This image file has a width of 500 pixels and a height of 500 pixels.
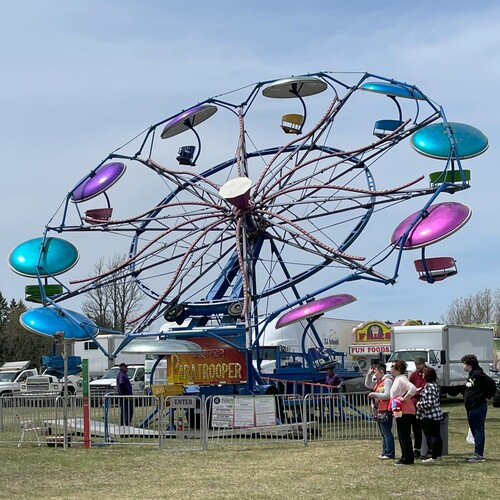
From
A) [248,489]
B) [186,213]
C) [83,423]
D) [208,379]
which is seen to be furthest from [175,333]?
[248,489]

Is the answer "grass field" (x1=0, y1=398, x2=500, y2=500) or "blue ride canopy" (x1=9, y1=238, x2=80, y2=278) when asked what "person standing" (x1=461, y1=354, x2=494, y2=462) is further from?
"blue ride canopy" (x1=9, y1=238, x2=80, y2=278)

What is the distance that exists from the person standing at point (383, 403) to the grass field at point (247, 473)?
0.40 meters

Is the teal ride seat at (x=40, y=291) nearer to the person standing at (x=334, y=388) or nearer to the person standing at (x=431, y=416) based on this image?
the person standing at (x=334, y=388)

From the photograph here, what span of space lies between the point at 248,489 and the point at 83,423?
7901mm

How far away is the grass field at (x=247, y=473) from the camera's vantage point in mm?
12523

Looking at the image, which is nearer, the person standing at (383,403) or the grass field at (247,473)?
the grass field at (247,473)

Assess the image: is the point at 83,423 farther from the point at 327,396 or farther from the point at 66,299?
the point at 66,299

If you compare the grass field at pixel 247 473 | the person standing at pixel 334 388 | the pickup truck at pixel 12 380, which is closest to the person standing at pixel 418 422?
the grass field at pixel 247 473

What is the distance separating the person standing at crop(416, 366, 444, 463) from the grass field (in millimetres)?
299

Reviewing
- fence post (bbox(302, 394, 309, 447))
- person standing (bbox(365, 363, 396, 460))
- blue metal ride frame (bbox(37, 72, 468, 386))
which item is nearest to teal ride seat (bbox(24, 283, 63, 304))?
blue metal ride frame (bbox(37, 72, 468, 386))

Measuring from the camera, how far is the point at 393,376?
15.8 meters

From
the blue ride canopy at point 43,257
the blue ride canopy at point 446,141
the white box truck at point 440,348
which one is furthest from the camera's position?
the white box truck at point 440,348

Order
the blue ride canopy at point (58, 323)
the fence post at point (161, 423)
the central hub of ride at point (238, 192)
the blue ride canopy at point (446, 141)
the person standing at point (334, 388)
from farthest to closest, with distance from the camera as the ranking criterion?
the blue ride canopy at point (58, 323) → the central hub of ride at point (238, 192) → the blue ride canopy at point (446, 141) → the person standing at point (334, 388) → the fence post at point (161, 423)

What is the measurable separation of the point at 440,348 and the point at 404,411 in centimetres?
2175
